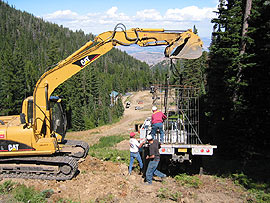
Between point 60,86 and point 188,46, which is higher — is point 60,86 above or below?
below

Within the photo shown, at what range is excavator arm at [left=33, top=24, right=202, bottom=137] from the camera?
10.3m

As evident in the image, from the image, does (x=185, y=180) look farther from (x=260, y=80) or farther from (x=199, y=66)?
(x=199, y=66)

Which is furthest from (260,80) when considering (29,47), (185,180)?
(29,47)

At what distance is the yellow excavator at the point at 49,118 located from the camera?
1015cm

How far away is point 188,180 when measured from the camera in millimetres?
10031

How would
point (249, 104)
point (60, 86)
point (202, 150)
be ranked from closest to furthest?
point (202, 150) < point (249, 104) < point (60, 86)

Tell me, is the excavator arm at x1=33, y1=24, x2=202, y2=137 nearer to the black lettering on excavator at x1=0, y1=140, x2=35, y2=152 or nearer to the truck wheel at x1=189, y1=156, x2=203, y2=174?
the black lettering on excavator at x1=0, y1=140, x2=35, y2=152

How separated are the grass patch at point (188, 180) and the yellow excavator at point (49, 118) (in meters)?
4.06

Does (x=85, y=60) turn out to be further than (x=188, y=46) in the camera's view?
Yes

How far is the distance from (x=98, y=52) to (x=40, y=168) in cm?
508

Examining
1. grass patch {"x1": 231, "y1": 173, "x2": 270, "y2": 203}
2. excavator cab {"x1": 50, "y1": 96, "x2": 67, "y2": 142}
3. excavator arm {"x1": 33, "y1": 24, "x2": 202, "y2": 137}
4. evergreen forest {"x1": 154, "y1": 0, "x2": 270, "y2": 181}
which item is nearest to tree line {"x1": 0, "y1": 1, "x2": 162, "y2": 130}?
excavator arm {"x1": 33, "y1": 24, "x2": 202, "y2": 137}

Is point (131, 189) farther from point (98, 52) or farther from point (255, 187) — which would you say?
point (98, 52)

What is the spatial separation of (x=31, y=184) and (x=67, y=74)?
4.33 metres

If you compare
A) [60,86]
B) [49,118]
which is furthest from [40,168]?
[60,86]
